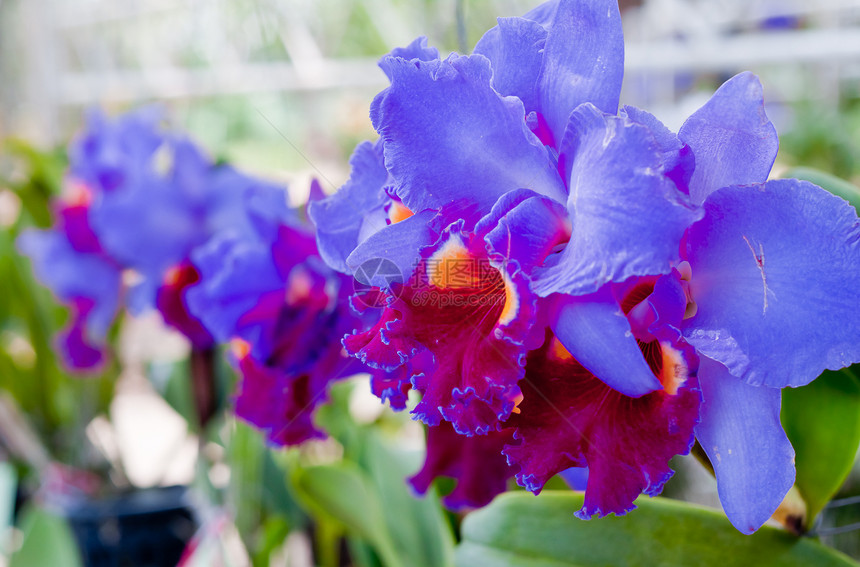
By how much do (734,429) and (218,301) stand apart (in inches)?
14.4

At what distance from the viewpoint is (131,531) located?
3.03 feet

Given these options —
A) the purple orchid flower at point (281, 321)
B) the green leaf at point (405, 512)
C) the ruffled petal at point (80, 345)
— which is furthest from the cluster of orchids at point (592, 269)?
the ruffled petal at point (80, 345)

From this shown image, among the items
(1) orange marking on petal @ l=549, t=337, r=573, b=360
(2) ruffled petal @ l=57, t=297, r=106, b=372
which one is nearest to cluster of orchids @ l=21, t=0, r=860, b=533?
(1) orange marking on petal @ l=549, t=337, r=573, b=360

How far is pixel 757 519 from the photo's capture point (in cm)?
27

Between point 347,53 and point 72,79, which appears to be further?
point 347,53

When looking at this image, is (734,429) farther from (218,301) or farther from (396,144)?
(218,301)

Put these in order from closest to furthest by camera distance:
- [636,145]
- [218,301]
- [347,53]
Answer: [636,145] < [218,301] < [347,53]

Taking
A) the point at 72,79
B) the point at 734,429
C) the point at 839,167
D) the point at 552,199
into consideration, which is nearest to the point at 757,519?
the point at 734,429

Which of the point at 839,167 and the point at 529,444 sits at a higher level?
the point at 529,444

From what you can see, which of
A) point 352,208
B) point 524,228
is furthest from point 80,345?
point 524,228

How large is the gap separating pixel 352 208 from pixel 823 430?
0.85ft

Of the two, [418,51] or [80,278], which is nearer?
[418,51]

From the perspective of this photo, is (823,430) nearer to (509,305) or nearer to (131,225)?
(509,305)

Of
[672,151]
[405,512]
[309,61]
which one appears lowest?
[309,61]
